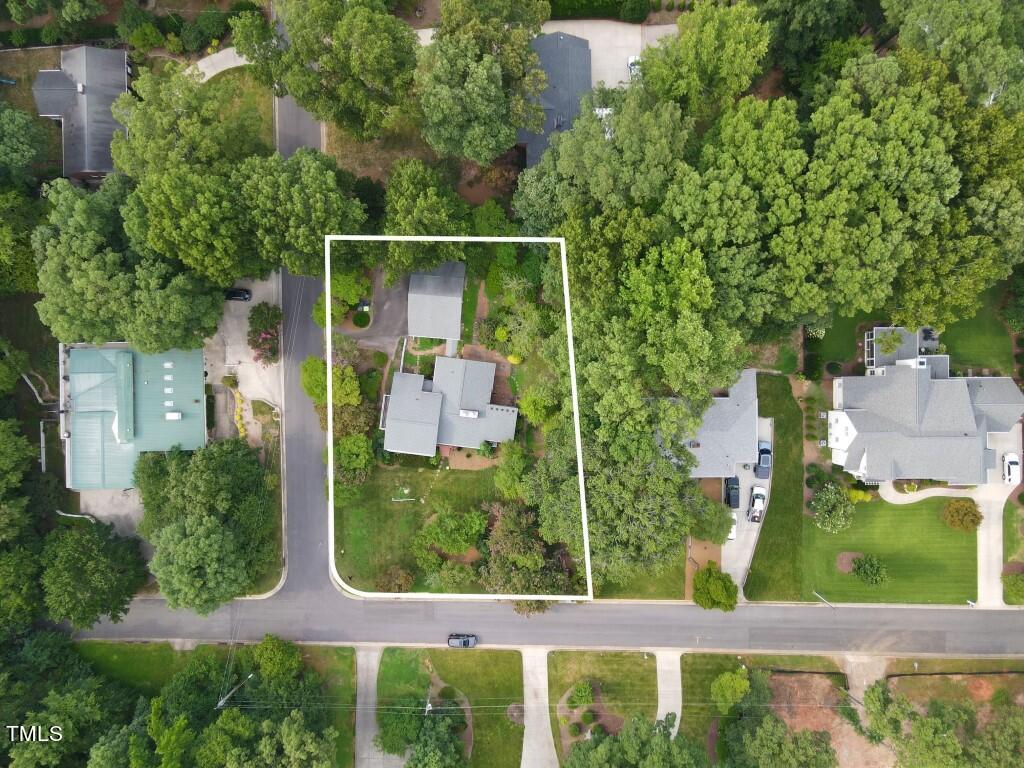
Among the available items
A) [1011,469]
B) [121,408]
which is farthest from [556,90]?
[1011,469]

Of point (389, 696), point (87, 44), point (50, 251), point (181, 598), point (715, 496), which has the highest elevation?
point (87, 44)

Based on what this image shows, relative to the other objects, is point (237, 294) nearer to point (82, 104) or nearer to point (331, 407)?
point (331, 407)

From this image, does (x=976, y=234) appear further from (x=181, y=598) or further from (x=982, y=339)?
(x=181, y=598)

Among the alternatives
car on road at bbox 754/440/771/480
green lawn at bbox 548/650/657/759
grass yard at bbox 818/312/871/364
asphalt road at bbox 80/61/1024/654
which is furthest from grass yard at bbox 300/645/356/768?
grass yard at bbox 818/312/871/364

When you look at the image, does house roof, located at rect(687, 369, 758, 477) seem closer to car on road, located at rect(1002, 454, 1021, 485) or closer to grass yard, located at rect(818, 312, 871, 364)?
grass yard, located at rect(818, 312, 871, 364)

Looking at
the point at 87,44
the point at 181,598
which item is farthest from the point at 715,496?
the point at 87,44

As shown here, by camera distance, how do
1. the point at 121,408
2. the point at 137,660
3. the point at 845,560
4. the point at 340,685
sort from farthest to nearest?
the point at 137,660, the point at 845,560, the point at 340,685, the point at 121,408
